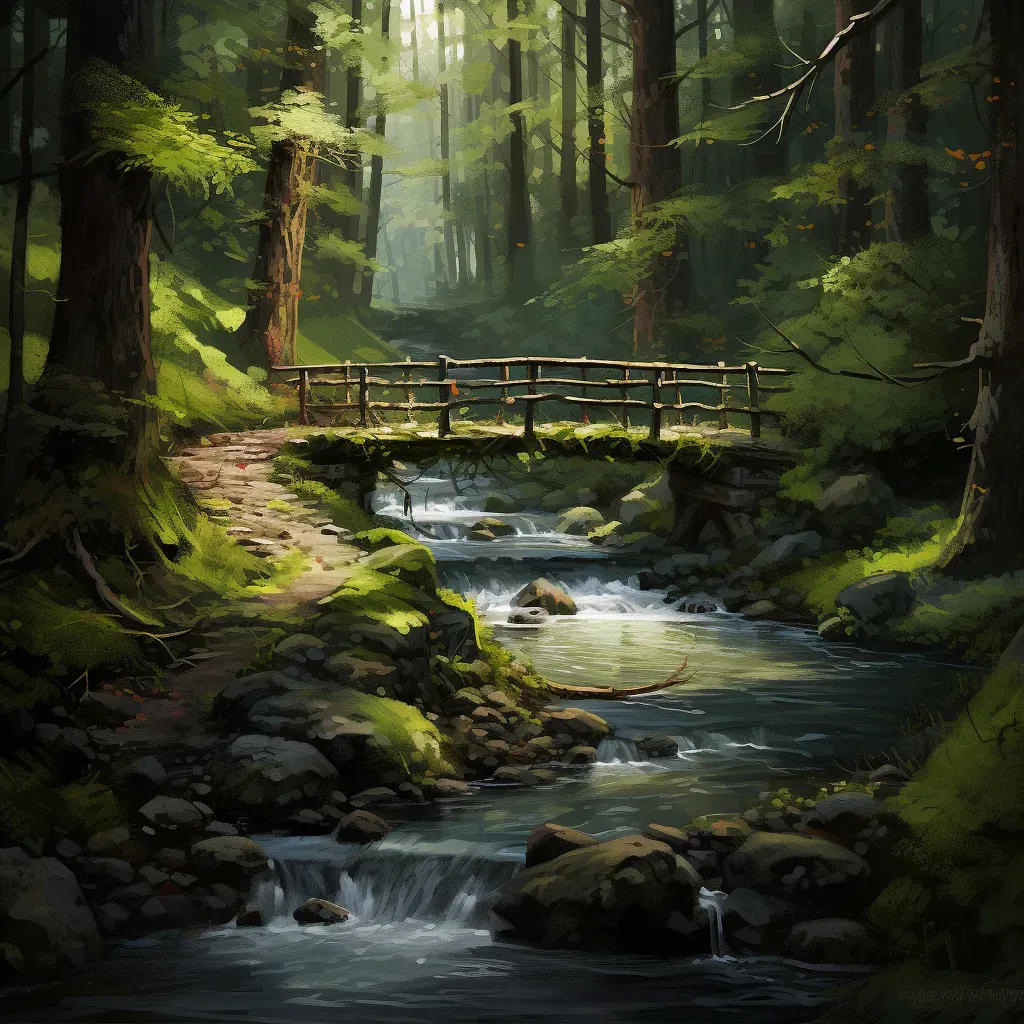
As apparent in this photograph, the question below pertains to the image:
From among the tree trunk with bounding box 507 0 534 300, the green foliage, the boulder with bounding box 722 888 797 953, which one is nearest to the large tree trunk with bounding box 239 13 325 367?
the green foliage

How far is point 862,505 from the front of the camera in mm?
17422

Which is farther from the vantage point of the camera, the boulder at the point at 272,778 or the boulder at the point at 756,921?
Answer: the boulder at the point at 272,778

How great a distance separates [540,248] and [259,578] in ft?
101

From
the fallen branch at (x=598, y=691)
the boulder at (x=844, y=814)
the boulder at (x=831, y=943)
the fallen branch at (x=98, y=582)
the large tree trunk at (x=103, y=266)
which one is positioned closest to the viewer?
the boulder at (x=831, y=943)

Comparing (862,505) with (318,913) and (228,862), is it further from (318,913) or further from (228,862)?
(228,862)

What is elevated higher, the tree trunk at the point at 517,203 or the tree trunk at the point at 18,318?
the tree trunk at the point at 517,203

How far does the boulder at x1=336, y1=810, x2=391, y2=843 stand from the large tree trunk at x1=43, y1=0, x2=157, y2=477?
3.52 meters

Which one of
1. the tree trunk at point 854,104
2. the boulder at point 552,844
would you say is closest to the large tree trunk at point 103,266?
the boulder at point 552,844

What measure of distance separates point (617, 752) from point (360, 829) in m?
2.94

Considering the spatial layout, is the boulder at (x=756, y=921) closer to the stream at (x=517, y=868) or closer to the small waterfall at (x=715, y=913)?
the small waterfall at (x=715, y=913)

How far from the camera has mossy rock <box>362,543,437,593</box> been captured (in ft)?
41.1

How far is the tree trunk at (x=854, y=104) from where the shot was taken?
21.6 meters

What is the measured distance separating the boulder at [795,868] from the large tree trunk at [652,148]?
17.7 meters

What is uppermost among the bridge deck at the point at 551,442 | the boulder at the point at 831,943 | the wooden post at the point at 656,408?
the wooden post at the point at 656,408
